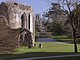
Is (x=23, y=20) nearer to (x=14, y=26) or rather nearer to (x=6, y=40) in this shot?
(x=14, y=26)

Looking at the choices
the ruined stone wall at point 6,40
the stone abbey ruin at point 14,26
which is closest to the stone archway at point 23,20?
the stone abbey ruin at point 14,26

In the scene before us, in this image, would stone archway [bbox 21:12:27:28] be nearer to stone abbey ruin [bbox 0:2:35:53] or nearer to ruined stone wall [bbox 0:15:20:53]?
stone abbey ruin [bbox 0:2:35:53]

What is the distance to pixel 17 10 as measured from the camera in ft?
157

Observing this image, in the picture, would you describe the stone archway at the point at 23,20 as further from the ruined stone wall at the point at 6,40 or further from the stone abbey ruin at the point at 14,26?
the ruined stone wall at the point at 6,40

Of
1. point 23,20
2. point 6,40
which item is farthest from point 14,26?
point 6,40

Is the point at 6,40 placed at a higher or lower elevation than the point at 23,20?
lower

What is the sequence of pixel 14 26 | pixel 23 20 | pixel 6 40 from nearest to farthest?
1. pixel 6 40
2. pixel 14 26
3. pixel 23 20

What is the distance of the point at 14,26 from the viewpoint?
46.0 metres

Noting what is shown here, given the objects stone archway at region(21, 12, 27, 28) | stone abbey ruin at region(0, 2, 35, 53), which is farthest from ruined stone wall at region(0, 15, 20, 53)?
stone archway at region(21, 12, 27, 28)

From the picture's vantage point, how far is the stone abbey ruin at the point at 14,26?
103 feet

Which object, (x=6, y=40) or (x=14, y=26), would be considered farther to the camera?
(x=14, y=26)

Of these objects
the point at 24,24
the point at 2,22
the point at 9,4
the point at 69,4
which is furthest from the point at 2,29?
the point at 24,24

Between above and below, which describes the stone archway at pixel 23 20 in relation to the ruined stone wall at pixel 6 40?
above

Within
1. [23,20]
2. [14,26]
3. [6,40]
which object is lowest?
[6,40]
